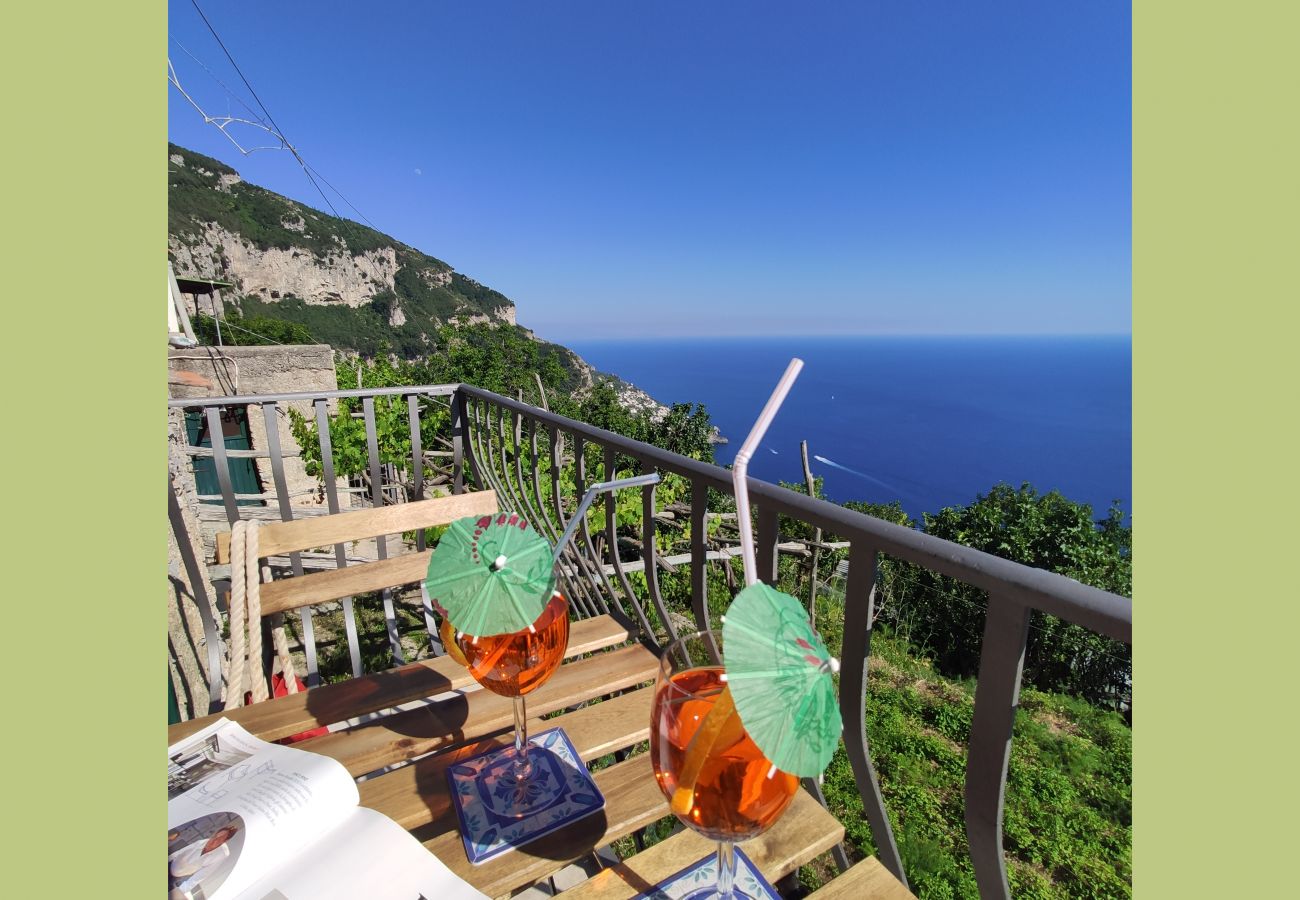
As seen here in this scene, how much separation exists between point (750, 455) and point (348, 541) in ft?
4.76

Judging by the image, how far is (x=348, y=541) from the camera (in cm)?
171

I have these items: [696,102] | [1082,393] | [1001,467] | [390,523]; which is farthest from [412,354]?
[1082,393]

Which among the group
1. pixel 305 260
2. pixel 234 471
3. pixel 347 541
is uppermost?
pixel 305 260

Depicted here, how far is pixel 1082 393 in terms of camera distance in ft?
381

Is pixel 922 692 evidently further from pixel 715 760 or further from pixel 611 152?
pixel 611 152

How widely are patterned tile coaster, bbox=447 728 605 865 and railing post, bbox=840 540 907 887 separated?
0.48 m

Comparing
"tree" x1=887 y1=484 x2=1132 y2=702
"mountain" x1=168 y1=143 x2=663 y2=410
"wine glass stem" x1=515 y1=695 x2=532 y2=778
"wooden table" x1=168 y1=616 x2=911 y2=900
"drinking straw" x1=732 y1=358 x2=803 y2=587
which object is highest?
"mountain" x1=168 y1=143 x2=663 y2=410

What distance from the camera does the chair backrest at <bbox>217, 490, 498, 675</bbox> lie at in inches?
61.6

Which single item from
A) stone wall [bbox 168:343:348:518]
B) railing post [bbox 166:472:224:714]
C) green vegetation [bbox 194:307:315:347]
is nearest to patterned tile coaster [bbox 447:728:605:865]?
railing post [bbox 166:472:224:714]

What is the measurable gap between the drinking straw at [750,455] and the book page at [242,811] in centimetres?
57

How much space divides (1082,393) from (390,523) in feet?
470

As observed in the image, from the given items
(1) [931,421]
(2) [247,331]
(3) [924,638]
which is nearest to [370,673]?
(3) [924,638]

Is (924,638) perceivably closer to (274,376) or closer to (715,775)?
(715,775)

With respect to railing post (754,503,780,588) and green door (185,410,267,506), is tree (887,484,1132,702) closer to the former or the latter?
railing post (754,503,780,588)
